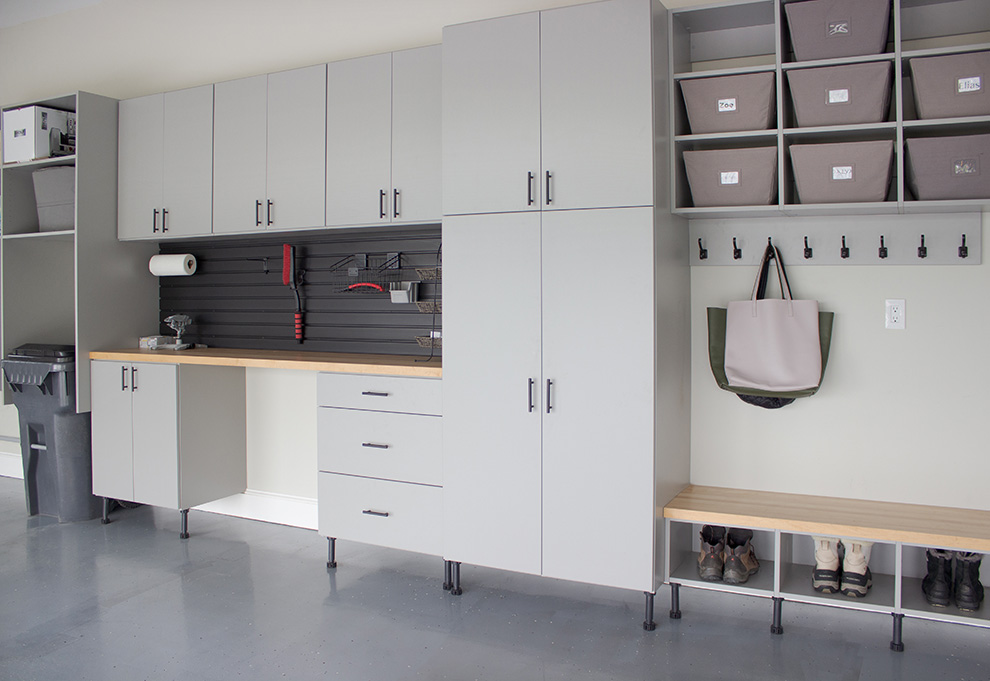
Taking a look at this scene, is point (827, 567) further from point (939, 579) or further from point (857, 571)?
point (939, 579)

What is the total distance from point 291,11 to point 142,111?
1035 millimetres

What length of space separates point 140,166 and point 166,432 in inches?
61.1

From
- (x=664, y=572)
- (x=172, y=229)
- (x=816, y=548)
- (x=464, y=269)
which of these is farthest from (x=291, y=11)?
(x=816, y=548)

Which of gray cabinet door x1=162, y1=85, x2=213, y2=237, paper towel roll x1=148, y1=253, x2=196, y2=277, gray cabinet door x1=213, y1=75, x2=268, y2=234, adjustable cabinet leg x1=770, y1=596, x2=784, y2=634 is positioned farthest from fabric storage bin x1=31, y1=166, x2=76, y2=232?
adjustable cabinet leg x1=770, y1=596, x2=784, y2=634

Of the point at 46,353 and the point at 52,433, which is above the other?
the point at 46,353

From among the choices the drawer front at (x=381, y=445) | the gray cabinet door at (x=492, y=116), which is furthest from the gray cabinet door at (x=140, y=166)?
the gray cabinet door at (x=492, y=116)

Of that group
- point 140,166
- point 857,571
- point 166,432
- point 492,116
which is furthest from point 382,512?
point 140,166

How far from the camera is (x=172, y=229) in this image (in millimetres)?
4090

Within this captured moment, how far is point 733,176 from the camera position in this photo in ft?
9.37

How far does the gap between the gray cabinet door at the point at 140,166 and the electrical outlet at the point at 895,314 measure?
373 cm

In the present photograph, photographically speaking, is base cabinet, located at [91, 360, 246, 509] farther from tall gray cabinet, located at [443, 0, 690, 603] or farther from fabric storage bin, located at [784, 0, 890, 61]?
fabric storage bin, located at [784, 0, 890, 61]

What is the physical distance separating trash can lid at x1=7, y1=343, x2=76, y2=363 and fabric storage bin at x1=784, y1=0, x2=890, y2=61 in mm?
Result: 3988

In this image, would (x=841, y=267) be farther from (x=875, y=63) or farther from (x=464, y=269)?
(x=464, y=269)

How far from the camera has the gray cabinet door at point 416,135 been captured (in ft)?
10.9
